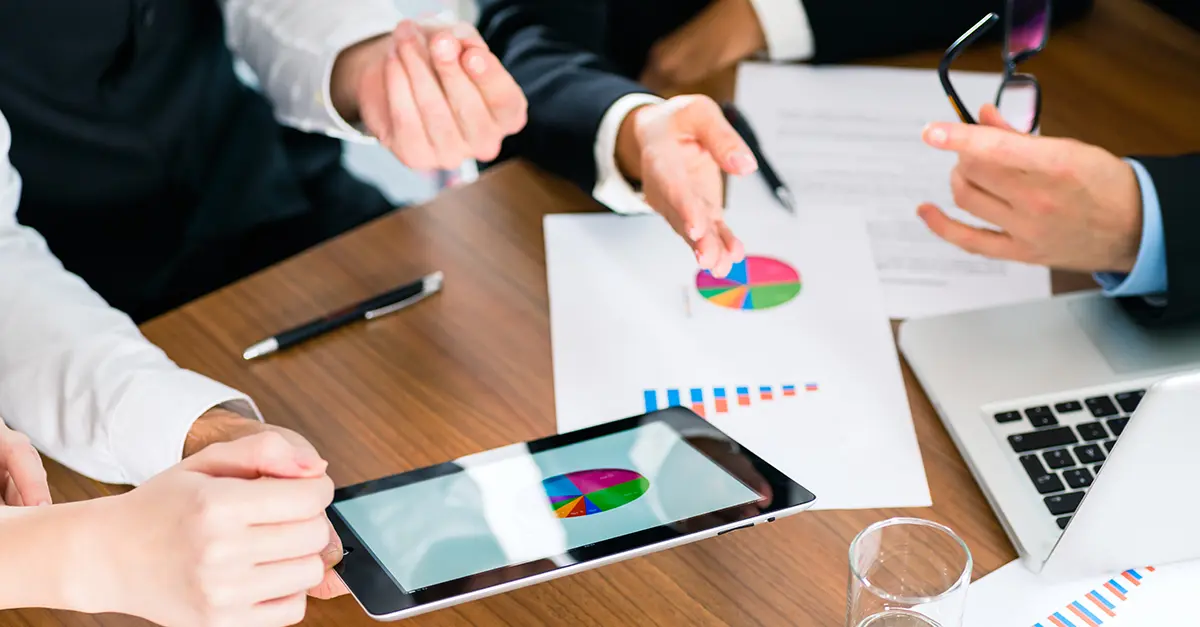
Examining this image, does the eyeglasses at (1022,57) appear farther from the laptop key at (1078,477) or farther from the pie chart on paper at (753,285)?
the laptop key at (1078,477)

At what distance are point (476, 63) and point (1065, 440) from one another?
543 millimetres

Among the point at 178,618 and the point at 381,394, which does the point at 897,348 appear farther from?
the point at 178,618

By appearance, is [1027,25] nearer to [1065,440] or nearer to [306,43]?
[1065,440]

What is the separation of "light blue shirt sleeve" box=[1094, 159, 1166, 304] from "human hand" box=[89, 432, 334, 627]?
2.19ft

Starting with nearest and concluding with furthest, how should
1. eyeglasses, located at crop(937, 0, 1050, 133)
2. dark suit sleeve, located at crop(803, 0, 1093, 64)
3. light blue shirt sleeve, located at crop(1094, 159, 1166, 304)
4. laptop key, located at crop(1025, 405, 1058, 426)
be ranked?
laptop key, located at crop(1025, 405, 1058, 426)
light blue shirt sleeve, located at crop(1094, 159, 1166, 304)
eyeglasses, located at crop(937, 0, 1050, 133)
dark suit sleeve, located at crop(803, 0, 1093, 64)

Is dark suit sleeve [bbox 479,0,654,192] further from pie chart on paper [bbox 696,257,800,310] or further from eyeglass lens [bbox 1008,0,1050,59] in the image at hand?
eyeglass lens [bbox 1008,0,1050,59]

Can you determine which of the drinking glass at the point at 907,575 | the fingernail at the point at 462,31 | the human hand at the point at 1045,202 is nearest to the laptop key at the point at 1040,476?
the drinking glass at the point at 907,575

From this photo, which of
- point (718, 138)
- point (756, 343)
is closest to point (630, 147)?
point (718, 138)

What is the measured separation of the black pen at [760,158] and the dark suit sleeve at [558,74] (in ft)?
0.33

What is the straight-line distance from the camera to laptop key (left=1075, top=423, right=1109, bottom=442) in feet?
2.59

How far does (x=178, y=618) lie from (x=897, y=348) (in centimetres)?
57

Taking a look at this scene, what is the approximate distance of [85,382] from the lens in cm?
82

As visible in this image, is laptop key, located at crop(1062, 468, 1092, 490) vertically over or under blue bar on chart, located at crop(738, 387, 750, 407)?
over

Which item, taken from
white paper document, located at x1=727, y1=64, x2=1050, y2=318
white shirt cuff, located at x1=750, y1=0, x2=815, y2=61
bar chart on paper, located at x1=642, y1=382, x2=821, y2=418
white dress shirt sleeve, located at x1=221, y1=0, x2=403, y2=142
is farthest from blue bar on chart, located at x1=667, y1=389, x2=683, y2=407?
white shirt cuff, located at x1=750, y1=0, x2=815, y2=61
